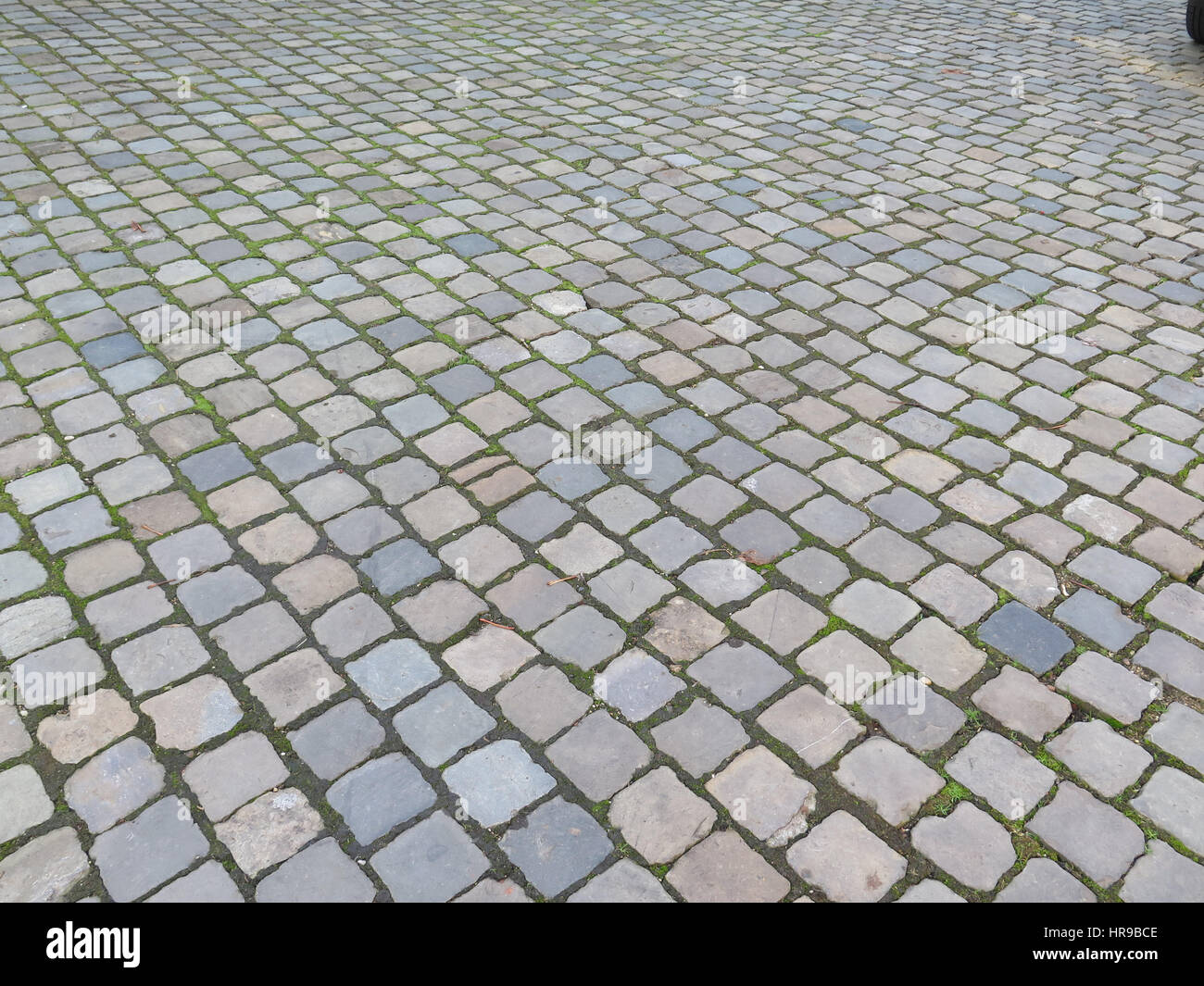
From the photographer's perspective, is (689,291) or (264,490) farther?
(689,291)

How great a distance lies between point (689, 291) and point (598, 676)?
8.51ft

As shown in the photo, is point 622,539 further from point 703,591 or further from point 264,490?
point 264,490

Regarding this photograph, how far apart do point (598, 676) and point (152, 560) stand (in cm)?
168

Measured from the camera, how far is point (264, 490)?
3.55 meters

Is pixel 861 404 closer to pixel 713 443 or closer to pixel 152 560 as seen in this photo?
pixel 713 443

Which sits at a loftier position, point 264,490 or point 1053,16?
point 1053,16

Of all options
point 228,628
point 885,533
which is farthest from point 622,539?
point 228,628

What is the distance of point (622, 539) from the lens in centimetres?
340

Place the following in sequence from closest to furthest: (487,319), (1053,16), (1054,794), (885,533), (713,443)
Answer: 1. (1054,794)
2. (885,533)
3. (713,443)
4. (487,319)
5. (1053,16)

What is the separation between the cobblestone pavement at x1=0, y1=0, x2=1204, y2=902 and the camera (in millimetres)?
2533

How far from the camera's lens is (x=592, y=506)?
3539 mm

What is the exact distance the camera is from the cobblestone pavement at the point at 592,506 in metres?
2.53
